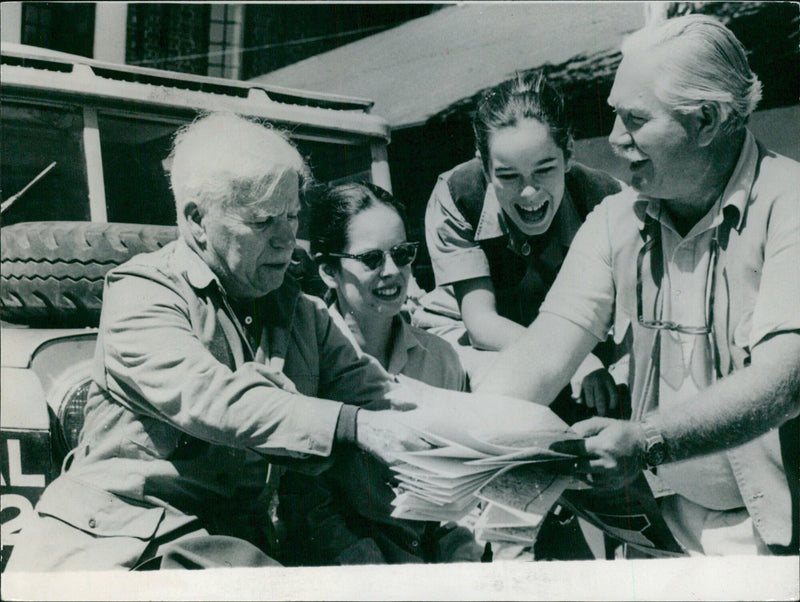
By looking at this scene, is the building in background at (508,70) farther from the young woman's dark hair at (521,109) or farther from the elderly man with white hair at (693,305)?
the elderly man with white hair at (693,305)

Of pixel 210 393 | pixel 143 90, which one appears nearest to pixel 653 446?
pixel 210 393

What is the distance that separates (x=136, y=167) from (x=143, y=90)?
0.27 m

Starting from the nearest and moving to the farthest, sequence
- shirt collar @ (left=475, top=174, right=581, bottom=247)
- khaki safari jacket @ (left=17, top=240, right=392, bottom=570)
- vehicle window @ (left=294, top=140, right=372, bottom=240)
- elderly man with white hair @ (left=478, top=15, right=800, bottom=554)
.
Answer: khaki safari jacket @ (left=17, top=240, right=392, bottom=570) < elderly man with white hair @ (left=478, top=15, right=800, bottom=554) < shirt collar @ (left=475, top=174, right=581, bottom=247) < vehicle window @ (left=294, top=140, right=372, bottom=240)

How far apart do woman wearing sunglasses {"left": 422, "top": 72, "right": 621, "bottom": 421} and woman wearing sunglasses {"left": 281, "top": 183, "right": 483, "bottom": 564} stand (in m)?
0.24

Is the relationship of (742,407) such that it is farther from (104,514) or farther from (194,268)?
(104,514)

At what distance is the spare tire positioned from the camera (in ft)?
8.60

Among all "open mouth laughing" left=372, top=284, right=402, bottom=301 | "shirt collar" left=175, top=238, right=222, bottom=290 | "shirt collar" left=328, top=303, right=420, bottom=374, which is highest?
"shirt collar" left=175, top=238, right=222, bottom=290

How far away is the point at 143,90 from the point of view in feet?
9.48

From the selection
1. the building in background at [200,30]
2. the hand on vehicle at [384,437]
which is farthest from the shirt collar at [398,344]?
the building in background at [200,30]

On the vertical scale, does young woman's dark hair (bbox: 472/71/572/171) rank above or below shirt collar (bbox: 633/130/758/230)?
above

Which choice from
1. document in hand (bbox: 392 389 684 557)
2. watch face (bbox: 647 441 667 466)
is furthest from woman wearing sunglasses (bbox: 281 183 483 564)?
watch face (bbox: 647 441 667 466)

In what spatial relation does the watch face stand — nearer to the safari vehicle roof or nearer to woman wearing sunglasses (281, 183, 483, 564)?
woman wearing sunglasses (281, 183, 483, 564)

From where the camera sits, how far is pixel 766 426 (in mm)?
2555

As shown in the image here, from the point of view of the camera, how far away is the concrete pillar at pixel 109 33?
3.06 metres
